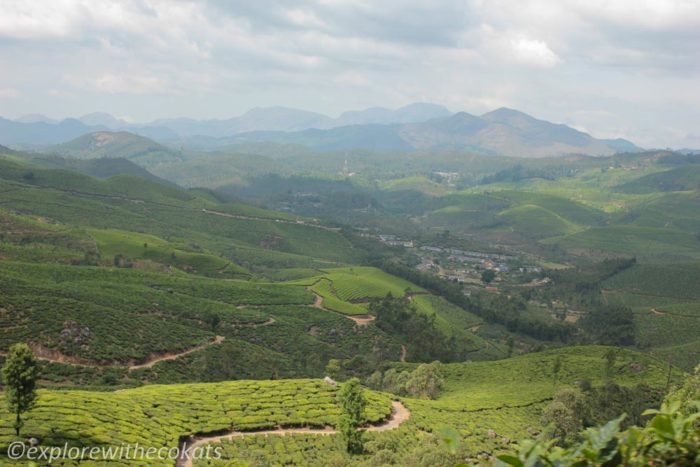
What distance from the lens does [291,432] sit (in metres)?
36.1

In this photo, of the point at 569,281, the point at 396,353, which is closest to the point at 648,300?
the point at 569,281

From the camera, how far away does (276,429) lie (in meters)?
36.6

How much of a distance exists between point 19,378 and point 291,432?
61.3 ft

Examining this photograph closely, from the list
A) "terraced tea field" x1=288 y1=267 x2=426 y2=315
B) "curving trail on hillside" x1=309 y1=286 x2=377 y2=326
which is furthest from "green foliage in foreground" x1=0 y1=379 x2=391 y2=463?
"terraced tea field" x1=288 y1=267 x2=426 y2=315

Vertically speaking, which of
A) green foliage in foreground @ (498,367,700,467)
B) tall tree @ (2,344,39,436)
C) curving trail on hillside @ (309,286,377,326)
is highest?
green foliage in foreground @ (498,367,700,467)

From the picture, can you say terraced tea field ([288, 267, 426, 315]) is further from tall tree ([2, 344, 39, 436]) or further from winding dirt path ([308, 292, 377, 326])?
tall tree ([2, 344, 39, 436])

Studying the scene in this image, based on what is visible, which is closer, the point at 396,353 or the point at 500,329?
the point at 396,353

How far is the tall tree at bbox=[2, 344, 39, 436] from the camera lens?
74.8 feet

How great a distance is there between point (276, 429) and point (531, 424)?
2423cm

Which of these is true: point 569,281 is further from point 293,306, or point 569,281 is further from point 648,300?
point 293,306

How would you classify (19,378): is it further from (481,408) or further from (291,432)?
(481,408)

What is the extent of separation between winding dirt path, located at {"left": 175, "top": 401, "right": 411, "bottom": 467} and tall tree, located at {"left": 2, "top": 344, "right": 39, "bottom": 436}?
28.5 ft

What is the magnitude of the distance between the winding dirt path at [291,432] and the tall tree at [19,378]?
8.67 m

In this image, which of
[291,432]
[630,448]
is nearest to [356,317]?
[291,432]
